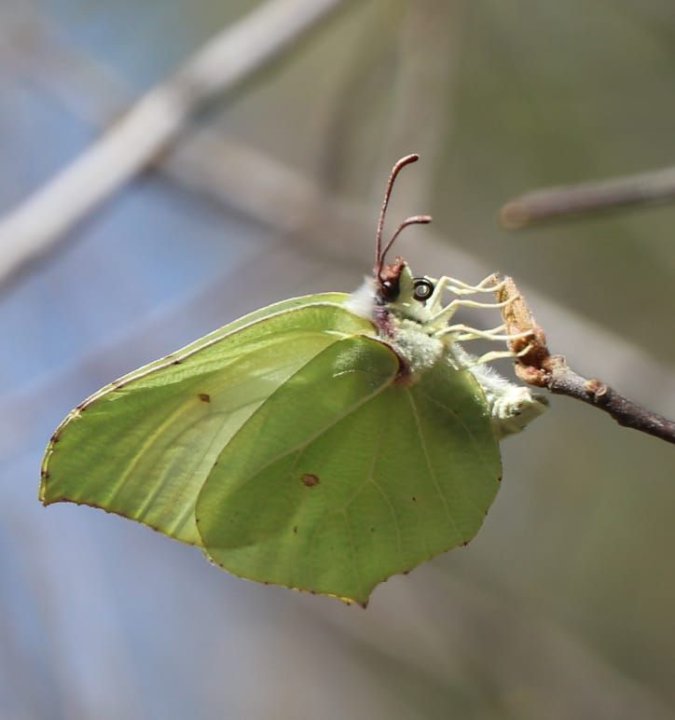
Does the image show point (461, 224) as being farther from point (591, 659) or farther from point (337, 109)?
point (591, 659)

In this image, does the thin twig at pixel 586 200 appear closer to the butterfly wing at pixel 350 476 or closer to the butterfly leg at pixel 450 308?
the butterfly leg at pixel 450 308

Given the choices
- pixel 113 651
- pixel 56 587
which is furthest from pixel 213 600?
pixel 56 587

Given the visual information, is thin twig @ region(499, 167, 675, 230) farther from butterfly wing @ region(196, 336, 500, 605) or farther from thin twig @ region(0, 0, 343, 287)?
thin twig @ region(0, 0, 343, 287)

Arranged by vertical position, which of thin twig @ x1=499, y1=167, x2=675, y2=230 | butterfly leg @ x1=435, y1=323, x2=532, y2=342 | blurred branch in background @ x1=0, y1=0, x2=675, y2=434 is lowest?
butterfly leg @ x1=435, y1=323, x2=532, y2=342

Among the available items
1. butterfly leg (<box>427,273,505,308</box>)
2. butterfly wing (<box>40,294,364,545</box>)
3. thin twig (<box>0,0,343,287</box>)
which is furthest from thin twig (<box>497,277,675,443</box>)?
thin twig (<box>0,0,343,287</box>)

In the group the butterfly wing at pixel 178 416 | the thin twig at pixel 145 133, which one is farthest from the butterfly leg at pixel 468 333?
the thin twig at pixel 145 133

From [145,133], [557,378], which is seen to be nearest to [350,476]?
[557,378]
